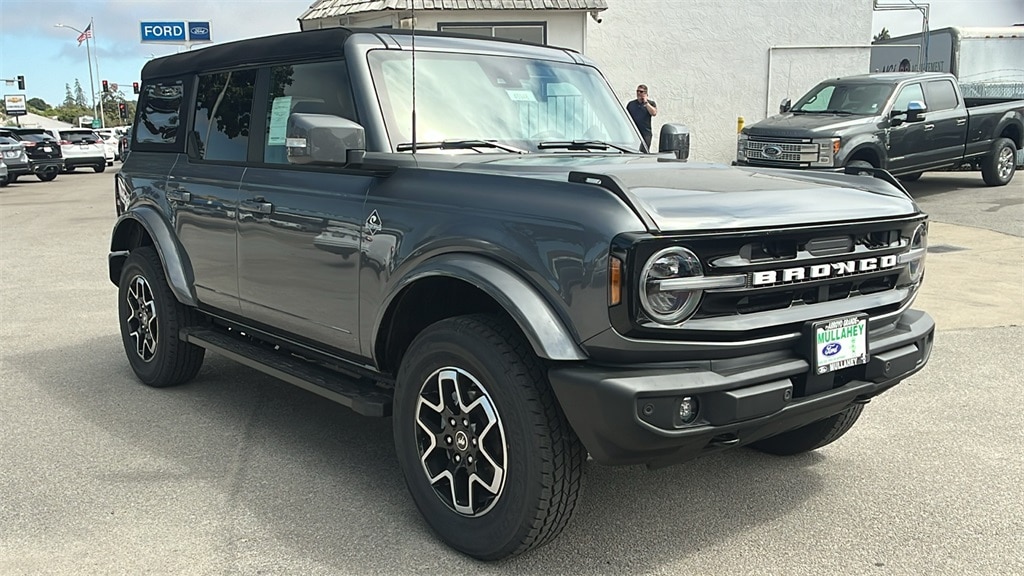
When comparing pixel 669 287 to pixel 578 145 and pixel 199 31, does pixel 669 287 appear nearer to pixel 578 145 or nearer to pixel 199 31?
pixel 578 145

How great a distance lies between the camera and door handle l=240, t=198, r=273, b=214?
14.2 feet

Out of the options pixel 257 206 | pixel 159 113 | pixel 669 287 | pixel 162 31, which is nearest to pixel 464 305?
pixel 669 287

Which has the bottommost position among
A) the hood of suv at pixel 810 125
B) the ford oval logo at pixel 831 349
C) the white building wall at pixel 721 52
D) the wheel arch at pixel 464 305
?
the ford oval logo at pixel 831 349

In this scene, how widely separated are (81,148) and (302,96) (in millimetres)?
30468

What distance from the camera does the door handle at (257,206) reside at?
432 centimetres

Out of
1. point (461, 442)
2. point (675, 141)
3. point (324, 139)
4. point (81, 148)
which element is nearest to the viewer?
point (461, 442)

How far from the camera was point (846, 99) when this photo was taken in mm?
13898

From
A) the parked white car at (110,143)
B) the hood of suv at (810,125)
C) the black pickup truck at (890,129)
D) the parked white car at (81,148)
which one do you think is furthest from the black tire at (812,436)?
the parked white car at (110,143)

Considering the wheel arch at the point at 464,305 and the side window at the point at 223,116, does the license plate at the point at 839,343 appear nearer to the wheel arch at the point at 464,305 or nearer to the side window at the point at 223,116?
the wheel arch at the point at 464,305

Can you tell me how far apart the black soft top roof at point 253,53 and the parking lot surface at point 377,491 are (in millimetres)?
1922

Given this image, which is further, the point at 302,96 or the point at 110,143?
the point at 110,143

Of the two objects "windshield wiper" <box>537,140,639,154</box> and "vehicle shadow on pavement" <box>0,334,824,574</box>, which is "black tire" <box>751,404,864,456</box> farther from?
"windshield wiper" <box>537,140,639,154</box>

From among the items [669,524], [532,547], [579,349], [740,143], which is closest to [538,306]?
[579,349]

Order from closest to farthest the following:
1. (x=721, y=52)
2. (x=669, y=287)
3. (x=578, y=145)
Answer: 1. (x=669, y=287)
2. (x=578, y=145)
3. (x=721, y=52)
